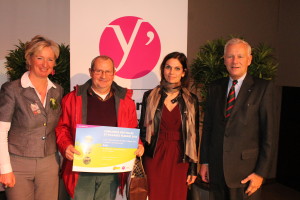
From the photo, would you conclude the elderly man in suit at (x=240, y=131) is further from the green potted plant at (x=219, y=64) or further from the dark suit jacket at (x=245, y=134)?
the green potted plant at (x=219, y=64)

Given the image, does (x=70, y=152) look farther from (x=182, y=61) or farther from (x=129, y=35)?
(x=129, y=35)

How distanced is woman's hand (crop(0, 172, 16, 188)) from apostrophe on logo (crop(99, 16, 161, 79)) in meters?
1.65

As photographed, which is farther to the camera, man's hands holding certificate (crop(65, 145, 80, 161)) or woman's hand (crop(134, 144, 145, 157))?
woman's hand (crop(134, 144, 145, 157))

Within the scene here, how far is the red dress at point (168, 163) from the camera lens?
2.54 m

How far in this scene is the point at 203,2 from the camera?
17.1 feet

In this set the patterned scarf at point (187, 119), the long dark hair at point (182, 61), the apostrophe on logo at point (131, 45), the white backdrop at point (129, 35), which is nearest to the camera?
the patterned scarf at point (187, 119)

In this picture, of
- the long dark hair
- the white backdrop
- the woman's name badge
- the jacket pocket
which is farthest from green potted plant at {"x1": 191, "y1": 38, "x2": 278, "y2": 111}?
the woman's name badge

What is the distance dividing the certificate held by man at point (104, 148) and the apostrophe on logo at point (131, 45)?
1.19 metres

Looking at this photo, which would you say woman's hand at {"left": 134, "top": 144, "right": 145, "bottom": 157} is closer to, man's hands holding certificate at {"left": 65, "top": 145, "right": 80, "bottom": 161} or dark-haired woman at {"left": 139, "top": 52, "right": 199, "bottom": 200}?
dark-haired woman at {"left": 139, "top": 52, "right": 199, "bottom": 200}

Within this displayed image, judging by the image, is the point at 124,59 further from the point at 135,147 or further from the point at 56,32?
the point at 56,32

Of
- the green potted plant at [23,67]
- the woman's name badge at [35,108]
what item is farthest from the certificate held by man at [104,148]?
the green potted plant at [23,67]

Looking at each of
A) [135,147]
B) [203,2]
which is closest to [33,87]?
[135,147]

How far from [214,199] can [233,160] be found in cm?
47

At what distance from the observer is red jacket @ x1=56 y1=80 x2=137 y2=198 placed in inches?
90.6
